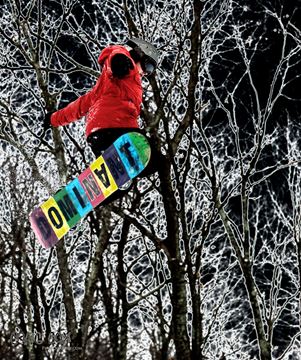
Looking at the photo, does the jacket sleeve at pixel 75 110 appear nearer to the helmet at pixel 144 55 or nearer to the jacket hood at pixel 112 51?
the jacket hood at pixel 112 51

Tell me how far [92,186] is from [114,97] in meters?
0.92

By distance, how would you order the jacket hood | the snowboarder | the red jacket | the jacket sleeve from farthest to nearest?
1. the jacket sleeve
2. the red jacket
3. the snowboarder
4. the jacket hood

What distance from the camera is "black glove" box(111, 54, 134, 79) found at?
12.2ft

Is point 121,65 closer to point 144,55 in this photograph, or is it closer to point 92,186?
point 144,55

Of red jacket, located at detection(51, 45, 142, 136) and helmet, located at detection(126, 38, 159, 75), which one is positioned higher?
helmet, located at detection(126, 38, 159, 75)

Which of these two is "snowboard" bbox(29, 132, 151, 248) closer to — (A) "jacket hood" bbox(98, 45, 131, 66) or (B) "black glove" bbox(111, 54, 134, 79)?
(B) "black glove" bbox(111, 54, 134, 79)

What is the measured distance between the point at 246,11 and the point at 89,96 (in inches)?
216

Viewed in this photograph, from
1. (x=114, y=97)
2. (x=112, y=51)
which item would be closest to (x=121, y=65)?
(x=112, y=51)

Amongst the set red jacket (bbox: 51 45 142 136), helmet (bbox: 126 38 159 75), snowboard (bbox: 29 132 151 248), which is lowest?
snowboard (bbox: 29 132 151 248)

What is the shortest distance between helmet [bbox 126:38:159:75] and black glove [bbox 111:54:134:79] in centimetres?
14

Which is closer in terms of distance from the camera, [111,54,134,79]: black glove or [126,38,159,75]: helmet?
→ [111,54,134,79]: black glove

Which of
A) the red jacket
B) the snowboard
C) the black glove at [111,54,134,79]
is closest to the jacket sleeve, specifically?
the red jacket

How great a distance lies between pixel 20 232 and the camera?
195 inches

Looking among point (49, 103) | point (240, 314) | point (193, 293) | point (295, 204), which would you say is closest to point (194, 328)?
point (193, 293)
